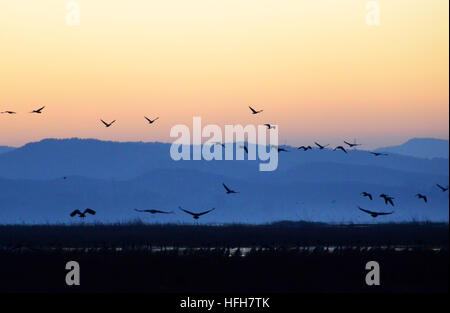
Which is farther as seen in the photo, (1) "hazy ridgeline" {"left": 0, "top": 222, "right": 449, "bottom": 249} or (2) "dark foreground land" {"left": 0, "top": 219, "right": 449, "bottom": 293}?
(1) "hazy ridgeline" {"left": 0, "top": 222, "right": 449, "bottom": 249}

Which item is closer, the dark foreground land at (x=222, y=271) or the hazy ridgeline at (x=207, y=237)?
the dark foreground land at (x=222, y=271)

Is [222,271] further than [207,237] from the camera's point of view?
No

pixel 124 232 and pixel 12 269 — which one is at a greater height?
pixel 124 232

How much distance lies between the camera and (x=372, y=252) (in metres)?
51.3

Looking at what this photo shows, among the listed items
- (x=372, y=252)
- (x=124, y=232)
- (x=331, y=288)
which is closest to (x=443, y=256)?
(x=372, y=252)

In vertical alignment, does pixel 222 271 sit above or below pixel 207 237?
below

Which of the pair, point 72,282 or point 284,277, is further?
point 284,277

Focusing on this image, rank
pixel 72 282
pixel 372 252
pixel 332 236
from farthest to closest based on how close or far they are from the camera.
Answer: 1. pixel 332 236
2. pixel 372 252
3. pixel 72 282

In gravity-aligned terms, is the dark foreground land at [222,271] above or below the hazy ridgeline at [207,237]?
below

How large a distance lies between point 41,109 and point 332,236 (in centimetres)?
3012

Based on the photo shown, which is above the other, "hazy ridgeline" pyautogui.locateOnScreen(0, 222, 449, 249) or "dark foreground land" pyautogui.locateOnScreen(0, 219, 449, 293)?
"hazy ridgeline" pyautogui.locateOnScreen(0, 222, 449, 249)
